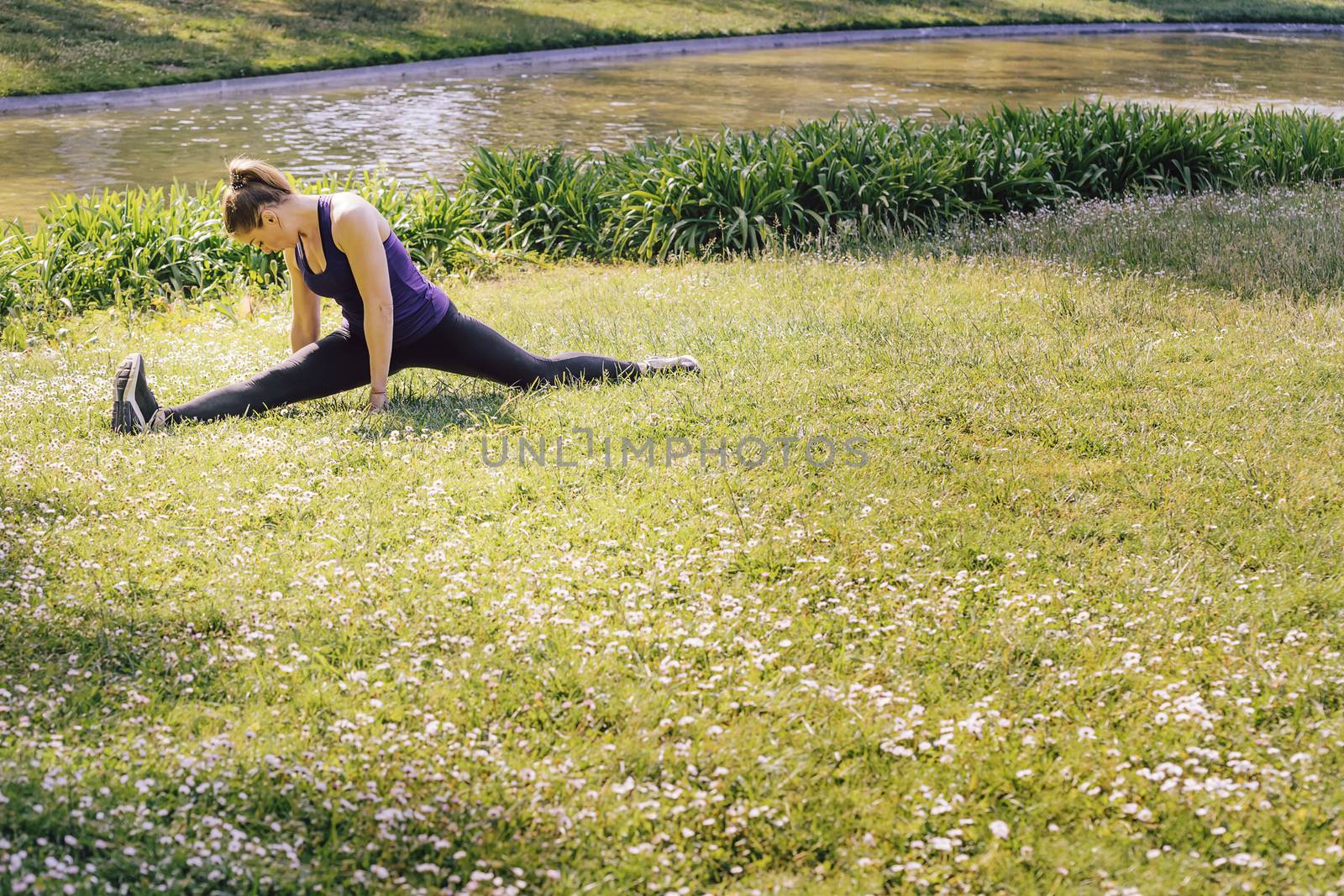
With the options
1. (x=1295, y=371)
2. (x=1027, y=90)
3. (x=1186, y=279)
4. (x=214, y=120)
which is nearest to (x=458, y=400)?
(x=1295, y=371)

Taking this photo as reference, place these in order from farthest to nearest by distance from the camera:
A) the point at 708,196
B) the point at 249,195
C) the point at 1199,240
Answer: the point at 708,196
the point at 1199,240
the point at 249,195

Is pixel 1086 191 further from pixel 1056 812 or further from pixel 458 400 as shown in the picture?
pixel 1056 812

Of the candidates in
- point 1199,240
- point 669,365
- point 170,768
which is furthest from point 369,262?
point 1199,240

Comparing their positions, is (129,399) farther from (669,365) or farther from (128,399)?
(669,365)

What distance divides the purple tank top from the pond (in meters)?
6.99

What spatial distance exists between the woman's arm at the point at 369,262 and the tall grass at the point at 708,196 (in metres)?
3.62

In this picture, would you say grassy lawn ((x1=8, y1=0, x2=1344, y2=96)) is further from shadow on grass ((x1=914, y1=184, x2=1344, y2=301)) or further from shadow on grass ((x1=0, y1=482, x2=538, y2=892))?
shadow on grass ((x1=0, y1=482, x2=538, y2=892))

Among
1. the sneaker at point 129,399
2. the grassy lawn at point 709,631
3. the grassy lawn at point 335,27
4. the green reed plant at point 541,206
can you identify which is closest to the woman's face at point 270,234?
the sneaker at point 129,399

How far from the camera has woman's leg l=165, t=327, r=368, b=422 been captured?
5672 millimetres

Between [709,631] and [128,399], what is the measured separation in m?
3.02

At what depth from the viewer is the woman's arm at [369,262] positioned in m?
5.45

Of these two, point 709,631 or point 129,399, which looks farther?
point 129,399

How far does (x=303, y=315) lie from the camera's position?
606 centimetres

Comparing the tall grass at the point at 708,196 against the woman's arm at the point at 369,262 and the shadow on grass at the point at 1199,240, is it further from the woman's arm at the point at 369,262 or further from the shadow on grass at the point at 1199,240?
the woman's arm at the point at 369,262
